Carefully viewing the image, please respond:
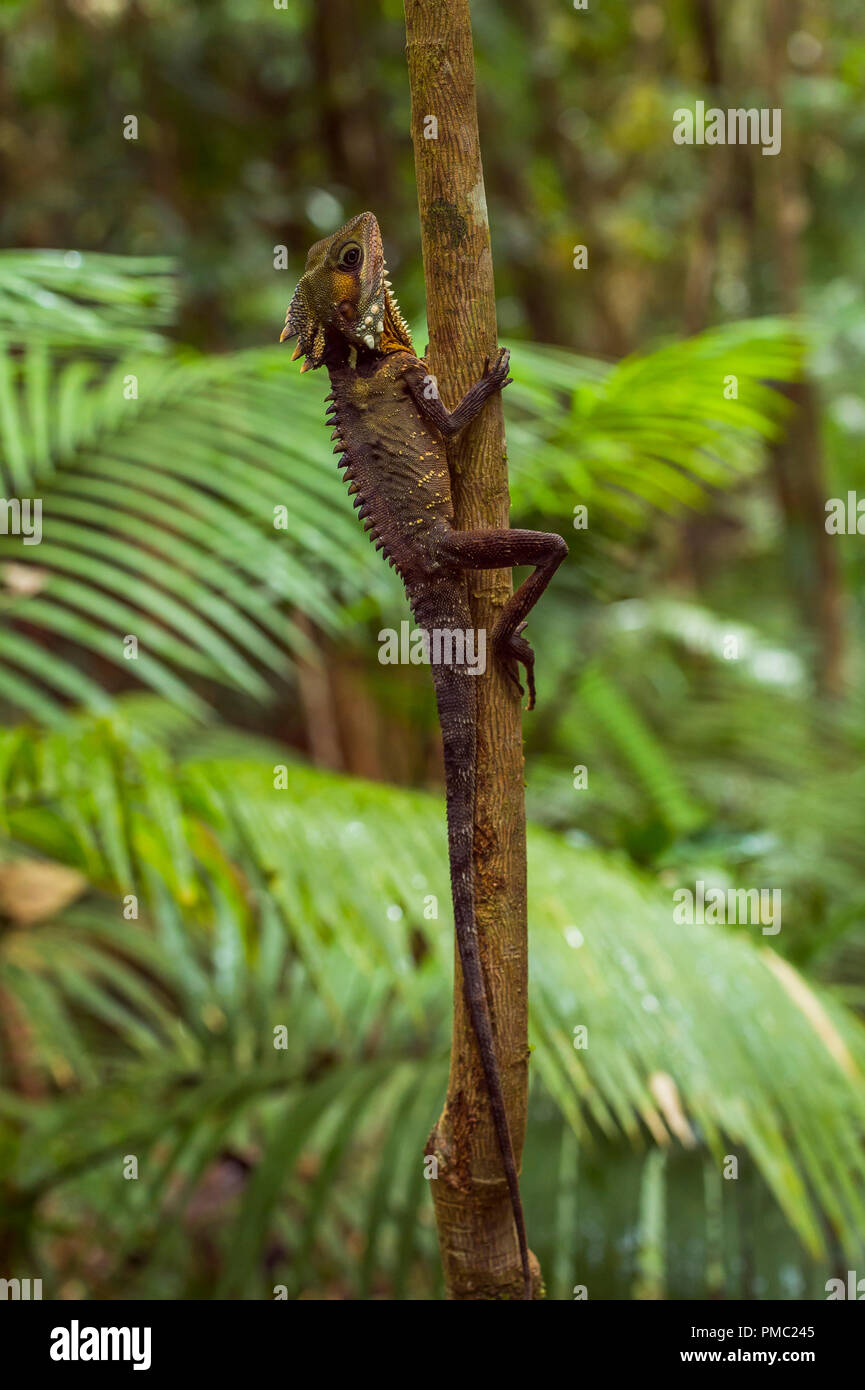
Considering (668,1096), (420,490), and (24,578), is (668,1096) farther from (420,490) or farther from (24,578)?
(24,578)

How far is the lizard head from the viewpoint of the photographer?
1525 millimetres

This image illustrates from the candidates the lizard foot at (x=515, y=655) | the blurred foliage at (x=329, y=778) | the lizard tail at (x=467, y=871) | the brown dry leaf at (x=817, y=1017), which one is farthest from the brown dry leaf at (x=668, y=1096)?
the lizard foot at (x=515, y=655)

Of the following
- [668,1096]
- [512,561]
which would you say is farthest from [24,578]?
[668,1096]

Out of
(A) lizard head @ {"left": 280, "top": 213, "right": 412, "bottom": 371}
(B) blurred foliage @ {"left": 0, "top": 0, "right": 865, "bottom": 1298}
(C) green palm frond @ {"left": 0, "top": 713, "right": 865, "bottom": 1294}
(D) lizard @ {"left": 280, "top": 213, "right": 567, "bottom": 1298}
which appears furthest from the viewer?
(B) blurred foliage @ {"left": 0, "top": 0, "right": 865, "bottom": 1298}

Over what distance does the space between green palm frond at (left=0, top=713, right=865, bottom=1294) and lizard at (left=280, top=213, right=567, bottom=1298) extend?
2.13ft

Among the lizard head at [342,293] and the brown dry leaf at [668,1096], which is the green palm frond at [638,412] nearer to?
the lizard head at [342,293]

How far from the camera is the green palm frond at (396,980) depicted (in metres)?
1.96

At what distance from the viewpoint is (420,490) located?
5.25 ft

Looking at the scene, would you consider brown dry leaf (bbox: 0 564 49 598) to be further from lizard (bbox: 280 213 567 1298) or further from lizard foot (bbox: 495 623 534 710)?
lizard foot (bbox: 495 623 534 710)

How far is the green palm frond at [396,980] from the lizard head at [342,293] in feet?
2.78

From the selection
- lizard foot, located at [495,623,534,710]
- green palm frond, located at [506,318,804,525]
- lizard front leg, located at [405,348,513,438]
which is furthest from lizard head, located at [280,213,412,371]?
green palm frond, located at [506,318,804,525]

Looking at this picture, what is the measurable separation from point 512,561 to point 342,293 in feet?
1.63
